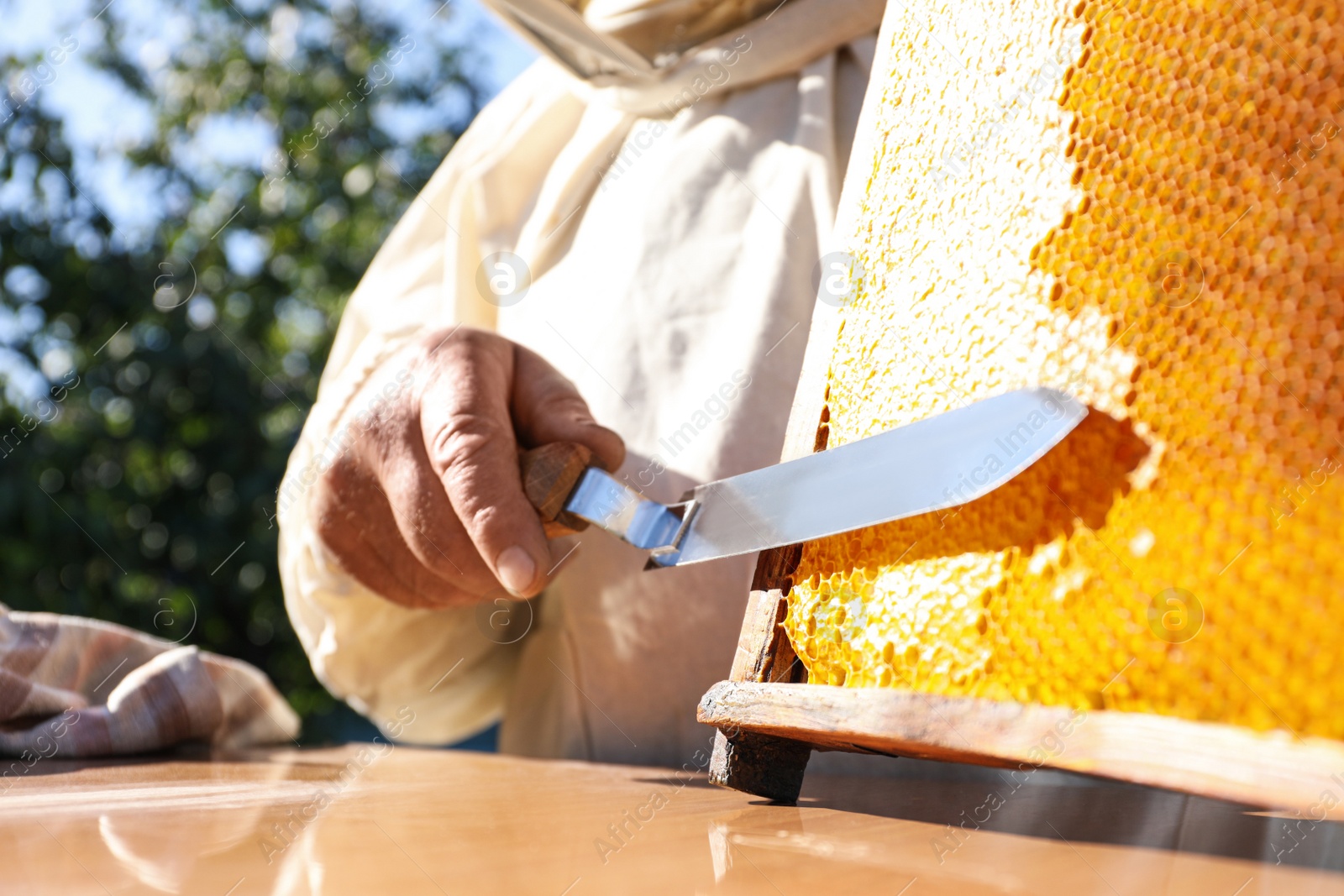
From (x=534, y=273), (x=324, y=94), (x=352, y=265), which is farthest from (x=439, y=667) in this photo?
(x=324, y=94)

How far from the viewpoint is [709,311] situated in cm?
77

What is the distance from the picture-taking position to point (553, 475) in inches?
22.6

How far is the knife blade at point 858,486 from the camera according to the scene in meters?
0.36

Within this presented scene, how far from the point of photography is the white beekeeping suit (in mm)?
738

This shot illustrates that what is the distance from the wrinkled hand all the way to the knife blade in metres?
0.06

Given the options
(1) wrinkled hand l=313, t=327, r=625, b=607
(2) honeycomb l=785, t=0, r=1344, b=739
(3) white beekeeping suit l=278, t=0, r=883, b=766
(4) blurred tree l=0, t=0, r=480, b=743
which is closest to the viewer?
(2) honeycomb l=785, t=0, r=1344, b=739

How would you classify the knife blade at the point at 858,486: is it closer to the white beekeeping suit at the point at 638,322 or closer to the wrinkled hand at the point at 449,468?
the wrinkled hand at the point at 449,468

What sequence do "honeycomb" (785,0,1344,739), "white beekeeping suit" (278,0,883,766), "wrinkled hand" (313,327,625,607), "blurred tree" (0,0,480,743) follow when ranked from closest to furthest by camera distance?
"honeycomb" (785,0,1344,739), "wrinkled hand" (313,327,625,607), "white beekeeping suit" (278,0,883,766), "blurred tree" (0,0,480,743)

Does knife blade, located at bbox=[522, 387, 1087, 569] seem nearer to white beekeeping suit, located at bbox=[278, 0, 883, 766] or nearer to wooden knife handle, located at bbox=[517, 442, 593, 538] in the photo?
wooden knife handle, located at bbox=[517, 442, 593, 538]

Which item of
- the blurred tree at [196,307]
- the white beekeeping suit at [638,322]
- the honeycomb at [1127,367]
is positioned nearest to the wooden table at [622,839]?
the honeycomb at [1127,367]

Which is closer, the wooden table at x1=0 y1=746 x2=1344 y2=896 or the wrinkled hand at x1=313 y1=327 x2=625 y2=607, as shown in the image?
the wooden table at x1=0 y1=746 x2=1344 y2=896

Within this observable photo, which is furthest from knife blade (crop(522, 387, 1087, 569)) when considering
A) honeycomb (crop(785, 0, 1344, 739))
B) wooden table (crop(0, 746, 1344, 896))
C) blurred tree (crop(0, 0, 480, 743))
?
blurred tree (crop(0, 0, 480, 743))

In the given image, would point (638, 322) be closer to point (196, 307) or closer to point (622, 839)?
point (622, 839)

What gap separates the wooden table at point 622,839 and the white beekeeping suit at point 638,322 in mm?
196
